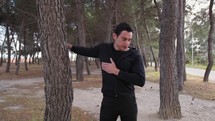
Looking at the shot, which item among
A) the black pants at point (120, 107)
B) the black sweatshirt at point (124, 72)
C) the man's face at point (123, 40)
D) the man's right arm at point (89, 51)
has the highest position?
the man's face at point (123, 40)

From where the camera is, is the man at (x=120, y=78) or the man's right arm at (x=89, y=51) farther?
the man's right arm at (x=89, y=51)

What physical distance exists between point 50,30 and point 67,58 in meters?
0.48

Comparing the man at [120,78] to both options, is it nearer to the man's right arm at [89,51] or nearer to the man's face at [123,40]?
the man's face at [123,40]

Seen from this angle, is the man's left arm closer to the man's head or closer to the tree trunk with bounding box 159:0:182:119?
the man's head

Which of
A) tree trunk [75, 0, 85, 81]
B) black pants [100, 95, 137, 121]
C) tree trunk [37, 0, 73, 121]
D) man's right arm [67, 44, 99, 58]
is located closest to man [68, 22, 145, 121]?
black pants [100, 95, 137, 121]

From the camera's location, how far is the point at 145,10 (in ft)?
87.3

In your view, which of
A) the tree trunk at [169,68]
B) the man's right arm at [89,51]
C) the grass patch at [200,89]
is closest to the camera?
the man's right arm at [89,51]

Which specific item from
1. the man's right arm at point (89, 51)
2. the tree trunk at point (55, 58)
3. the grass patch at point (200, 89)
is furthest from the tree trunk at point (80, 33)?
the man's right arm at point (89, 51)

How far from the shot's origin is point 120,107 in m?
4.22

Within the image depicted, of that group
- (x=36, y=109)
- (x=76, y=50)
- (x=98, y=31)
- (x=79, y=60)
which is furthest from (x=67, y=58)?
(x=98, y=31)

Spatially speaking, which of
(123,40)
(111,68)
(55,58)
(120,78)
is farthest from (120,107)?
(55,58)

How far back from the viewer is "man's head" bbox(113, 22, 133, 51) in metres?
4.13

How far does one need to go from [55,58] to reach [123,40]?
116 centimetres

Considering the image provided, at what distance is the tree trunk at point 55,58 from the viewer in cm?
479
